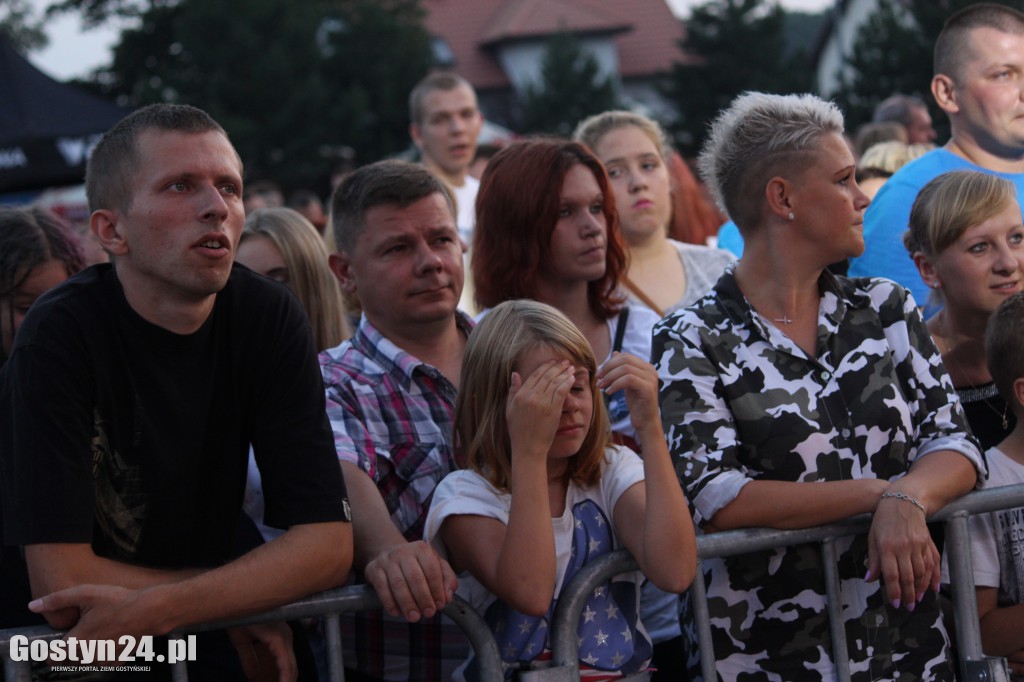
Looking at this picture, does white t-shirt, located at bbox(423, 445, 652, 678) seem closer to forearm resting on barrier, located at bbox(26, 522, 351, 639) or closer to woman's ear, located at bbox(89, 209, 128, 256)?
forearm resting on barrier, located at bbox(26, 522, 351, 639)

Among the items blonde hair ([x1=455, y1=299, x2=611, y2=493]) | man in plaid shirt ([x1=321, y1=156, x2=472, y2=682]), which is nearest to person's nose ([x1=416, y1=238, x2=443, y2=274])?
man in plaid shirt ([x1=321, y1=156, x2=472, y2=682])

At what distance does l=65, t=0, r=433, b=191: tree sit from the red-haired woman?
106 ft

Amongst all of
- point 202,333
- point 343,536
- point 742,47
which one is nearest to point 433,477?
point 343,536

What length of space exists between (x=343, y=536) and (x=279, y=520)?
0.16m

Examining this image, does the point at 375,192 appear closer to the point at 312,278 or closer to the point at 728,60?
the point at 312,278

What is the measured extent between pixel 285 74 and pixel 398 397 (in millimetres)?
36714

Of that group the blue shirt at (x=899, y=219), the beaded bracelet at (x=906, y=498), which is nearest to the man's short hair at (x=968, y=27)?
the blue shirt at (x=899, y=219)

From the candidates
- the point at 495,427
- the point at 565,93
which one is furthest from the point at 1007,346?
the point at 565,93

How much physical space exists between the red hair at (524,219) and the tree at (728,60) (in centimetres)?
3430

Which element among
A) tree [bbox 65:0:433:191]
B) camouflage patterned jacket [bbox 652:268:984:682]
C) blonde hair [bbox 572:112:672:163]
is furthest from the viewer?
tree [bbox 65:0:433:191]

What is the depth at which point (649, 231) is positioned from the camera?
5141mm

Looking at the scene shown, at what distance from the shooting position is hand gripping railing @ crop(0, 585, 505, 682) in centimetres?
270

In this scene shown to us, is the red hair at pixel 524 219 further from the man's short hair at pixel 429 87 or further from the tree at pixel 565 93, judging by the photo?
the tree at pixel 565 93

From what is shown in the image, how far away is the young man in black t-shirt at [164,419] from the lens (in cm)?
254
